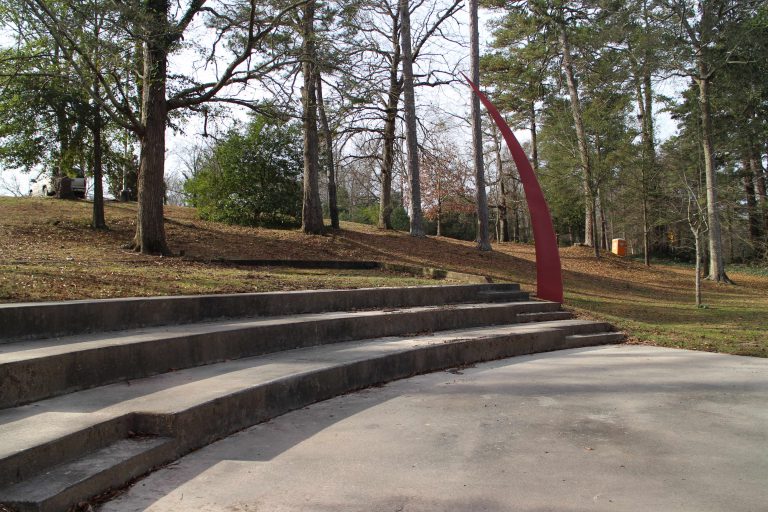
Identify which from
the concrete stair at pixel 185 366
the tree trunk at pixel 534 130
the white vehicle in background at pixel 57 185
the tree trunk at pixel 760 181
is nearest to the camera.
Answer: the concrete stair at pixel 185 366

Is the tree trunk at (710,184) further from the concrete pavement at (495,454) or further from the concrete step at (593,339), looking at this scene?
the concrete pavement at (495,454)

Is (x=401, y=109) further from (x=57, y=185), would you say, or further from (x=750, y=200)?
(x=750, y=200)

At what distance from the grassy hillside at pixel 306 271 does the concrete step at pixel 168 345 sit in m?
1.50

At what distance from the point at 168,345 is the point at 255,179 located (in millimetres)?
12970

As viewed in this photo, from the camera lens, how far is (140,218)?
11.4m

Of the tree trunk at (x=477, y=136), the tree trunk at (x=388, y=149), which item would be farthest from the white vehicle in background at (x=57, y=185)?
the tree trunk at (x=477, y=136)

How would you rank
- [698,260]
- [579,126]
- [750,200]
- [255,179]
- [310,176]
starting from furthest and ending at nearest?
1. [750,200]
2. [579,126]
3. [255,179]
4. [310,176]
5. [698,260]

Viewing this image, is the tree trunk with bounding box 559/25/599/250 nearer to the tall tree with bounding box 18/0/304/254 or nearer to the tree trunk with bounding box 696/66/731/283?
the tree trunk with bounding box 696/66/731/283

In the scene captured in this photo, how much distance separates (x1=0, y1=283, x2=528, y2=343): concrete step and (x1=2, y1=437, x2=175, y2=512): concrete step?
213 cm

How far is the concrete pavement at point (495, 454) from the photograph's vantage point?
268 centimetres

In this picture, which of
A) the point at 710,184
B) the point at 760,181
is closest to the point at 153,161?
the point at 710,184

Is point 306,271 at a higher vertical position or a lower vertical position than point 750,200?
lower

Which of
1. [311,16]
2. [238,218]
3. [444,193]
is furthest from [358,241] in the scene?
[444,193]

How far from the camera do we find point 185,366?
469 cm
